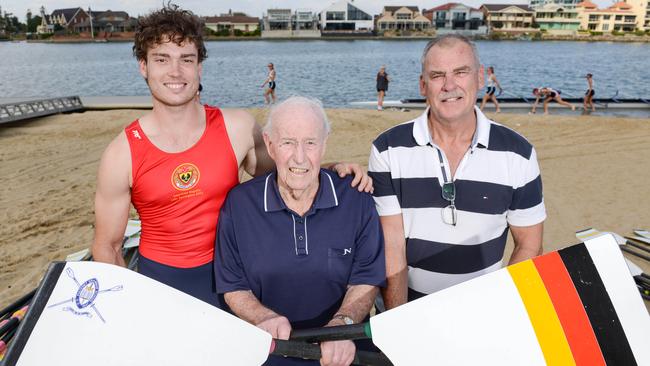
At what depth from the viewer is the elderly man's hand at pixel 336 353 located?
72.4 inches

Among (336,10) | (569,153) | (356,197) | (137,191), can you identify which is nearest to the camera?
(356,197)

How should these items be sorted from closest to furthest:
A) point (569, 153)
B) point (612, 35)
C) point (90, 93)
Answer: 1. point (569, 153)
2. point (90, 93)
3. point (612, 35)

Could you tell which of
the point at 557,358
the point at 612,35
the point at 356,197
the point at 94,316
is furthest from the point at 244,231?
the point at 612,35

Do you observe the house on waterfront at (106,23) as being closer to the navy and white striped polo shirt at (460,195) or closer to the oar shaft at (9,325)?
the oar shaft at (9,325)

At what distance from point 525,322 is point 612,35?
116070 mm

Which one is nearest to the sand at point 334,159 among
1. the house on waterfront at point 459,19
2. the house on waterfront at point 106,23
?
the house on waterfront at point 459,19

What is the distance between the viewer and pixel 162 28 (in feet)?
7.16

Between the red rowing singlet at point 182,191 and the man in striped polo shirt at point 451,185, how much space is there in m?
0.83

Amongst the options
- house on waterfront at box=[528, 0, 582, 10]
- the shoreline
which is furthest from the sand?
house on waterfront at box=[528, 0, 582, 10]

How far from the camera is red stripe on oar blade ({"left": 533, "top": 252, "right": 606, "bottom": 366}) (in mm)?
1665

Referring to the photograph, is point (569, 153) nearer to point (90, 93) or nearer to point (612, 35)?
point (90, 93)

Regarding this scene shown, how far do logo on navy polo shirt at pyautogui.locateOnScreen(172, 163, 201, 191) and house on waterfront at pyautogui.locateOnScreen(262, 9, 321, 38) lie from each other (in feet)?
334

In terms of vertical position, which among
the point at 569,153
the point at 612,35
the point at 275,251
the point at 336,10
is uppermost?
the point at 336,10

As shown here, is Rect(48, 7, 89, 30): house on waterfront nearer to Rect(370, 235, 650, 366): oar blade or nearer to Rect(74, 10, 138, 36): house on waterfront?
Rect(74, 10, 138, 36): house on waterfront
